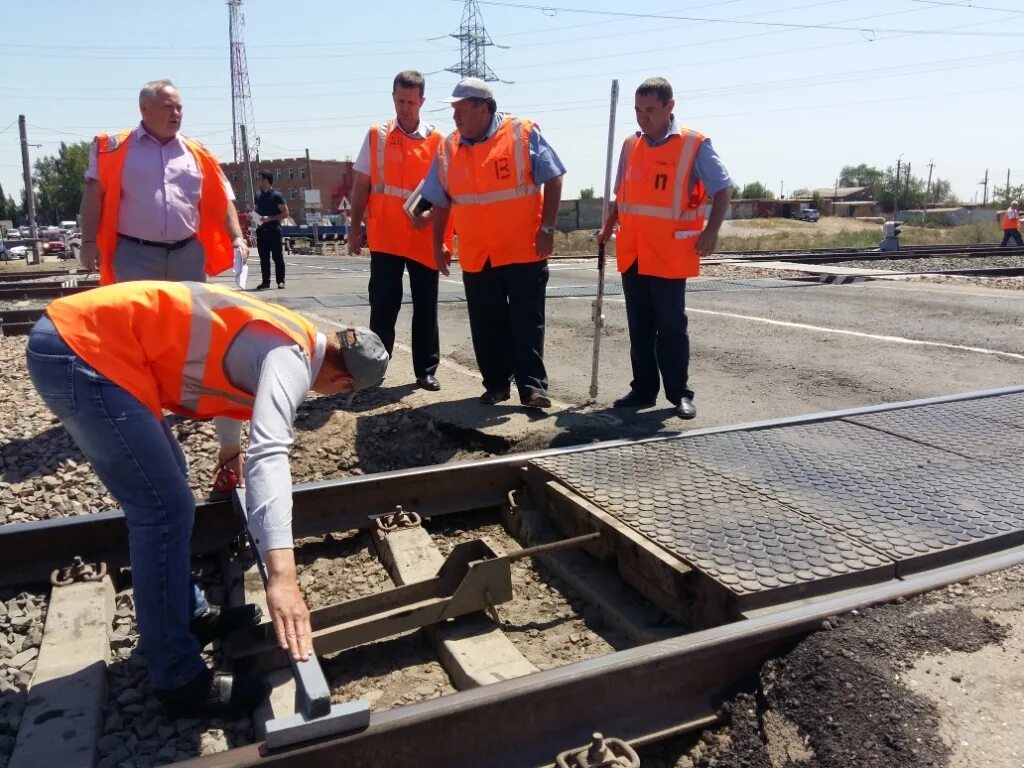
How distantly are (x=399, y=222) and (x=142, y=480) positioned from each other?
378 cm

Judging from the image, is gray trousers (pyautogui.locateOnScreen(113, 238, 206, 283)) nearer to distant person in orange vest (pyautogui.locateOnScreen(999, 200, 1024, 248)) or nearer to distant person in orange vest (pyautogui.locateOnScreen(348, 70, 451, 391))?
distant person in orange vest (pyautogui.locateOnScreen(348, 70, 451, 391))

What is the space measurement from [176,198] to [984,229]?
4174 cm

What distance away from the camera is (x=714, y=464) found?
4184mm

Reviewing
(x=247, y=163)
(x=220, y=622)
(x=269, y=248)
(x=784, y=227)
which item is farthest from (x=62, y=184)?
(x=220, y=622)

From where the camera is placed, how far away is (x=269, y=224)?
13898mm

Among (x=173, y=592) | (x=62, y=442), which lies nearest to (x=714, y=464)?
(x=173, y=592)

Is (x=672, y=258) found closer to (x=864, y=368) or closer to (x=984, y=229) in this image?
(x=864, y=368)

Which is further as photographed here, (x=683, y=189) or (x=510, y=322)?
(x=510, y=322)

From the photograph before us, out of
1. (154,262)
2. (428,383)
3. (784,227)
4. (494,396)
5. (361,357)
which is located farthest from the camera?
(784,227)

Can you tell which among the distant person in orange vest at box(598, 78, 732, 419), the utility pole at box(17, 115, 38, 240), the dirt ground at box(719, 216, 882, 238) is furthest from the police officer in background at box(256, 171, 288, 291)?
the dirt ground at box(719, 216, 882, 238)

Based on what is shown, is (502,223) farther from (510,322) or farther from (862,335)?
(862,335)

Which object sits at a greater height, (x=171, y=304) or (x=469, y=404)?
(x=171, y=304)

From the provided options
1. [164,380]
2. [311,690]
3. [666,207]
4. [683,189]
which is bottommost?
[311,690]

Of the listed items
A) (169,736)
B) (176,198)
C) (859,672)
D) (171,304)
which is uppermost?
(176,198)
